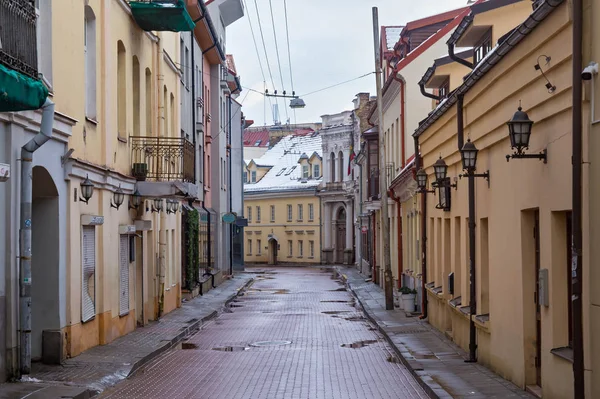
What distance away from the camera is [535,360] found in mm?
11805

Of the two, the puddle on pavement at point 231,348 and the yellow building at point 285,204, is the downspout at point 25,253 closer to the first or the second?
the puddle on pavement at point 231,348

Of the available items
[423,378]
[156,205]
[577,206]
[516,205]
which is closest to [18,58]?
[577,206]

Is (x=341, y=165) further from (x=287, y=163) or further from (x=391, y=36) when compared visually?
(x=391, y=36)

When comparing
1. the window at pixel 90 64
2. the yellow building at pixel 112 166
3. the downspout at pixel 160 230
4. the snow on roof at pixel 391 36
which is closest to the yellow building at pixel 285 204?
the snow on roof at pixel 391 36

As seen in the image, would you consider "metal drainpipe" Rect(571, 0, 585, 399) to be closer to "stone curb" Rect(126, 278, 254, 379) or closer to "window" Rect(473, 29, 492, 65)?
"stone curb" Rect(126, 278, 254, 379)

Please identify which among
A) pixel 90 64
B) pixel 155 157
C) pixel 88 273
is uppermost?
pixel 90 64

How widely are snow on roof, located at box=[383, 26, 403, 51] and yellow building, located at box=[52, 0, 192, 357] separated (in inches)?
504

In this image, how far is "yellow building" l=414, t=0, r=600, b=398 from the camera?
32.8 feet

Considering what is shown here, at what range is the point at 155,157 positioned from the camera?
22422mm

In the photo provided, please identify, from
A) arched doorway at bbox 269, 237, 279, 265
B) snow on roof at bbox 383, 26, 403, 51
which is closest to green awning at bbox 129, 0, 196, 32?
snow on roof at bbox 383, 26, 403, 51

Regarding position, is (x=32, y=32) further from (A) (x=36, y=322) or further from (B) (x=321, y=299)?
(B) (x=321, y=299)

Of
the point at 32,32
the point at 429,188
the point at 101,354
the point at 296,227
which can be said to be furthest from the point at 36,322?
the point at 296,227

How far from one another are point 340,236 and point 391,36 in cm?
3712

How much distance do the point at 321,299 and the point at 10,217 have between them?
22.9 metres
